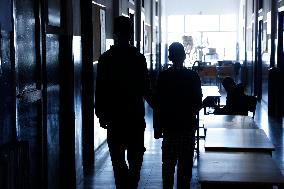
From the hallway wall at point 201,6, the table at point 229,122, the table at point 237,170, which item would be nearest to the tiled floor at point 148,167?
the table at point 229,122

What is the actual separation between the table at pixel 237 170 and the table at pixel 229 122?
113 centimetres

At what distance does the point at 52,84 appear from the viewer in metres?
4.12

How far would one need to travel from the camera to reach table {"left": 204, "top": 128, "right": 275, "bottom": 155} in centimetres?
373

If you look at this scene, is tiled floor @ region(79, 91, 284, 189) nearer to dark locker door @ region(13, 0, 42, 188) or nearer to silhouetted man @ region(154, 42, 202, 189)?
silhouetted man @ region(154, 42, 202, 189)

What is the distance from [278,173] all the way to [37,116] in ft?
5.24

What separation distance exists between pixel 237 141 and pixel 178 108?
62 centimetres

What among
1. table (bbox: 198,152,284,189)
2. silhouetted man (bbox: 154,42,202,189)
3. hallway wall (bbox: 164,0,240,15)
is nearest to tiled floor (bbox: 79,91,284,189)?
silhouetted man (bbox: 154,42,202,189)

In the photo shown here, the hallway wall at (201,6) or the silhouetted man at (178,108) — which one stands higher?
the hallway wall at (201,6)

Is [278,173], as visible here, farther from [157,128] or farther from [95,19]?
[95,19]

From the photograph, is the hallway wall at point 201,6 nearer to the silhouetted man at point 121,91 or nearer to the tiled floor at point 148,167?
the tiled floor at point 148,167

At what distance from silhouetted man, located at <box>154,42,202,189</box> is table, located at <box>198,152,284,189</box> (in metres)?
0.21

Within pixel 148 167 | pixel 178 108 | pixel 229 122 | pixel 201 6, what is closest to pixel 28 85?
pixel 178 108

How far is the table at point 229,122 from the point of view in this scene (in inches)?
188

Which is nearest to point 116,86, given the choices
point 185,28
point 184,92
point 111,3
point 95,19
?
point 184,92
